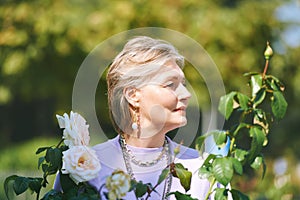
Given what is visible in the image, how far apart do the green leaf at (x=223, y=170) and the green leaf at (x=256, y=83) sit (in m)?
0.20

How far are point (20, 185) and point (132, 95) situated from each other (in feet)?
1.29

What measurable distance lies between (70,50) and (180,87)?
6734 mm

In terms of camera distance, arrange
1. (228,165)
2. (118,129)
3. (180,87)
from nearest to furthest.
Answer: (228,165), (180,87), (118,129)

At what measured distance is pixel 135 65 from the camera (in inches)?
72.2

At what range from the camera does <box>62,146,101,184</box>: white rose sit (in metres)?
1.55

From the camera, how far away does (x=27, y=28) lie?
851cm

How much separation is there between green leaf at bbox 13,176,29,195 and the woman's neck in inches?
14.0

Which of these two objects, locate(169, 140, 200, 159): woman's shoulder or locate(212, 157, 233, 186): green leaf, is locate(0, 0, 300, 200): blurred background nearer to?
locate(169, 140, 200, 159): woman's shoulder

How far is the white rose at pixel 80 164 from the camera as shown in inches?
61.1

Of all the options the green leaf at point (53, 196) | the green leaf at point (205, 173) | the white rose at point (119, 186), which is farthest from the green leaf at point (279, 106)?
the green leaf at point (53, 196)

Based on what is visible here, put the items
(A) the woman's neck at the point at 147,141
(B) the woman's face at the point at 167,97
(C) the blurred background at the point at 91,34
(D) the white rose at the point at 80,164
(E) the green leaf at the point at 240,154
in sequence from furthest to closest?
(C) the blurred background at the point at 91,34 → (A) the woman's neck at the point at 147,141 → (B) the woman's face at the point at 167,97 → (E) the green leaf at the point at 240,154 → (D) the white rose at the point at 80,164

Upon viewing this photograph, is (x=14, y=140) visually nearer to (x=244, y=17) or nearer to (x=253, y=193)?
(x=244, y=17)

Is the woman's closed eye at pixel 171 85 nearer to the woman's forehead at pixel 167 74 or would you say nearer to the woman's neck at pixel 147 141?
the woman's forehead at pixel 167 74

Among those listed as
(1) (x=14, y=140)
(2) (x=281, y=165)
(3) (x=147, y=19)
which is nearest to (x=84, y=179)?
(2) (x=281, y=165)
